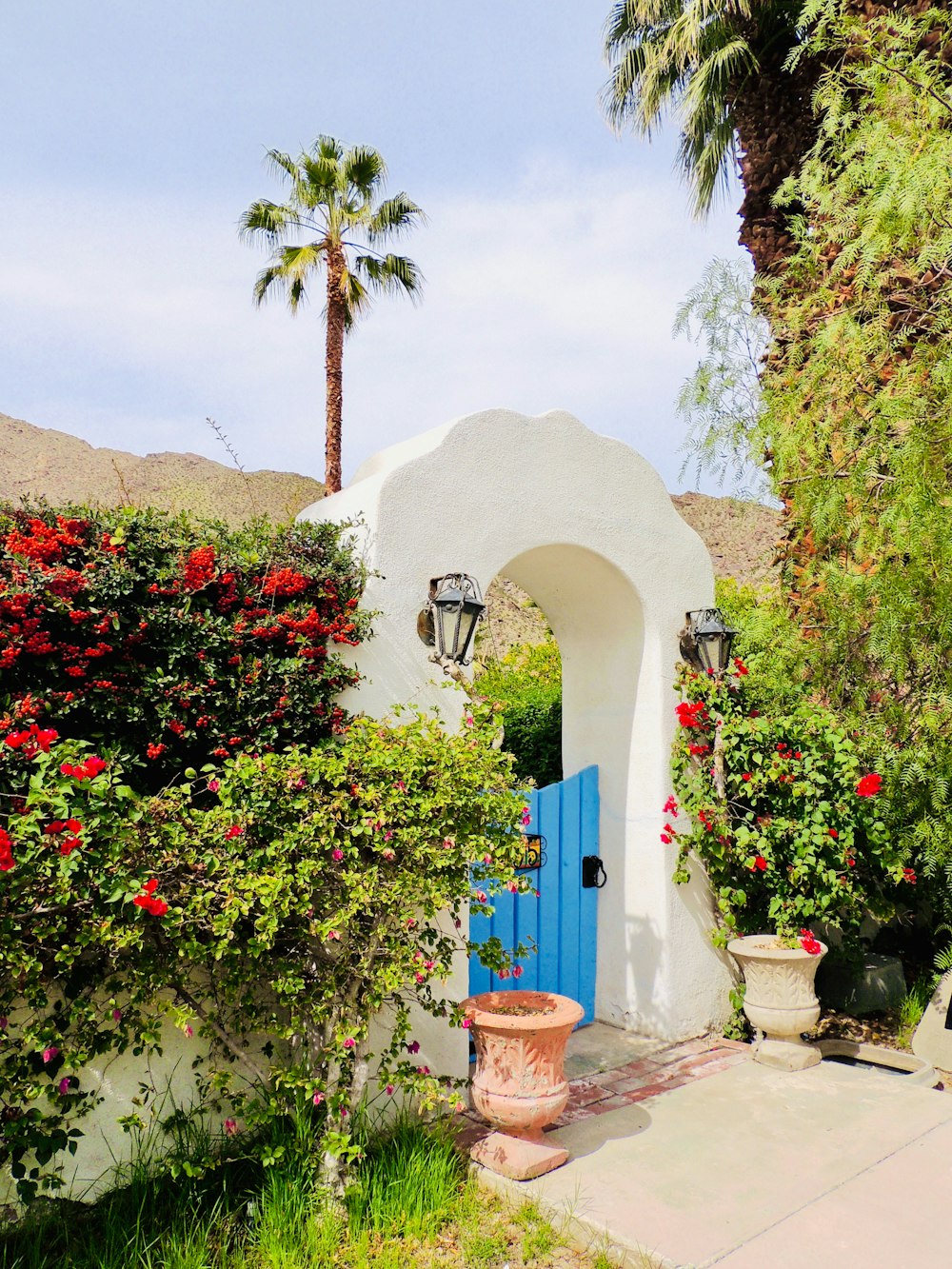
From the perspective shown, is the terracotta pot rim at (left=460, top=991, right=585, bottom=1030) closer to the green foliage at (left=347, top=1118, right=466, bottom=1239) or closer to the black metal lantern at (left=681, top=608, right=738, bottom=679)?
the green foliage at (left=347, top=1118, right=466, bottom=1239)

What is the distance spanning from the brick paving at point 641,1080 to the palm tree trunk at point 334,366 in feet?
33.6

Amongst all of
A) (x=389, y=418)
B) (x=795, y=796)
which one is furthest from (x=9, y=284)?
(x=795, y=796)

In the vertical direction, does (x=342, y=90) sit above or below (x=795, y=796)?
above

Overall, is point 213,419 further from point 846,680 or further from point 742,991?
point 742,991

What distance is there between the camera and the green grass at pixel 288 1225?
2988 mm

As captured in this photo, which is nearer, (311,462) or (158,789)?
(158,789)

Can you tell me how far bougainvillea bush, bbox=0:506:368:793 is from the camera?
3127mm

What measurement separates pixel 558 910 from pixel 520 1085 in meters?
1.64

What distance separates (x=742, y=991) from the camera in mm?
5359

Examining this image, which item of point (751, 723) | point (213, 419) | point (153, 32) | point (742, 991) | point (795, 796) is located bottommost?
point (742, 991)

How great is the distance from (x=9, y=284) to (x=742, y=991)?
1548cm

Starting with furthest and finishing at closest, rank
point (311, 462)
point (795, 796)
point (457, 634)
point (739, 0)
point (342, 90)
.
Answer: point (311, 462), point (739, 0), point (342, 90), point (795, 796), point (457, 634)

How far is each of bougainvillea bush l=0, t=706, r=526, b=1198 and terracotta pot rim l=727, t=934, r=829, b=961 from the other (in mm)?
1885

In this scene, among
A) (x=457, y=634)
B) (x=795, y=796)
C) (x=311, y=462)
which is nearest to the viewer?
(x=457, y=634)
